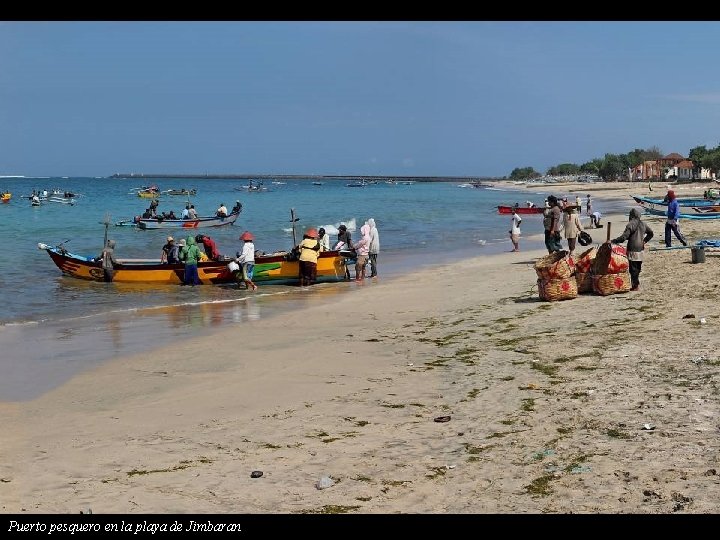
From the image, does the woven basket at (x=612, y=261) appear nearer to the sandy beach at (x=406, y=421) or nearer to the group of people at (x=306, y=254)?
the sandy beach at (x=406, y=421)

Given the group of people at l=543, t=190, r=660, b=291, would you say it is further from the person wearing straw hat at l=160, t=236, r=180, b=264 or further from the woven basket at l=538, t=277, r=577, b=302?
the person wearing straw hat at l=160, t=236, r=180, b=264

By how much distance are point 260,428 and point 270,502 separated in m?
1.88

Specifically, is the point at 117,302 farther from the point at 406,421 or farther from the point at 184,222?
the point at 184,222

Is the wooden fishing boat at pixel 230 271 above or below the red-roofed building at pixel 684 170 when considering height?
below

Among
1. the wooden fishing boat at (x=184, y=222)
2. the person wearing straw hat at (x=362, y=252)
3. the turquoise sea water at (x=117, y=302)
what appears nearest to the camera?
the turquoise sea water at (x=117, y=302)

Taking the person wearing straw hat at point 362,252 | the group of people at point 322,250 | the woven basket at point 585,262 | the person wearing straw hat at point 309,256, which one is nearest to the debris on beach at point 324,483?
the woven basket at point 585,262

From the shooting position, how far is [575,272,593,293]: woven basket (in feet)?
42.3

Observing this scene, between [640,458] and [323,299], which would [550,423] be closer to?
[640,458]

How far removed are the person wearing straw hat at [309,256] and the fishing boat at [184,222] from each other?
23.3 metres

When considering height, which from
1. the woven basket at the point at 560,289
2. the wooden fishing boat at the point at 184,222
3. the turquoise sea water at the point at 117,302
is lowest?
the turquoise sea water at the point at 117,302

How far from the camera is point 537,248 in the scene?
2666 centimetres

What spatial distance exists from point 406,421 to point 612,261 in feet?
23.1

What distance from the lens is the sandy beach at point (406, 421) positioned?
5109mm
